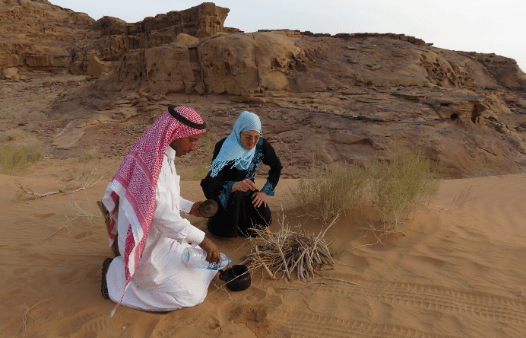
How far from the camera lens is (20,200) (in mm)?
4797

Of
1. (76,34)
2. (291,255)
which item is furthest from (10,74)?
(291,255)

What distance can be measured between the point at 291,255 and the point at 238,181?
0.90 m

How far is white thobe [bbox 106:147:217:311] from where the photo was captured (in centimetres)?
204

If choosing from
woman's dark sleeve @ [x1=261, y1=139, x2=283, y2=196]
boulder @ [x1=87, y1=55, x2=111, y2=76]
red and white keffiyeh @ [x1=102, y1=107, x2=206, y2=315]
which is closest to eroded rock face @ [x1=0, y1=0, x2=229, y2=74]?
boulder @ [x1=87, y1=55, x2=111, y2=76]

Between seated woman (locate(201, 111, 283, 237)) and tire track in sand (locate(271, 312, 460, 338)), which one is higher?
seated woman (locate(201, 111, 283, 237))

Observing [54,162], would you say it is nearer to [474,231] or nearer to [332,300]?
[332,300]

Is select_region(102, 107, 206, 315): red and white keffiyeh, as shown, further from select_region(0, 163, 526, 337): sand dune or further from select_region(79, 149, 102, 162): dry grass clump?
select_region(79, 149, 102, 162): dry grass clump

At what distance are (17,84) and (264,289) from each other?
2190cm

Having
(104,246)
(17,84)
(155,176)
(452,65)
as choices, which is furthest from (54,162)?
(452,65)

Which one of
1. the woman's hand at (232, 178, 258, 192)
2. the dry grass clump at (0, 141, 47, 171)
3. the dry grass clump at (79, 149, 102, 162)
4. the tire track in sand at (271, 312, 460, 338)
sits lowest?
the dry grass clump at (0, 141, 47, 171)

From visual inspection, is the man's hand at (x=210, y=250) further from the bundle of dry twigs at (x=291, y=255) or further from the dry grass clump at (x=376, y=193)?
the dry grass clump at (x=376, y=193)

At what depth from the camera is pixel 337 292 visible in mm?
2346

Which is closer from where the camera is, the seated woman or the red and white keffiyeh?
the red and white keffiyeh

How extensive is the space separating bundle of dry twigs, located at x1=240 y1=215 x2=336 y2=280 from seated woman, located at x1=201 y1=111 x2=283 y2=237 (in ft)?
1.35
